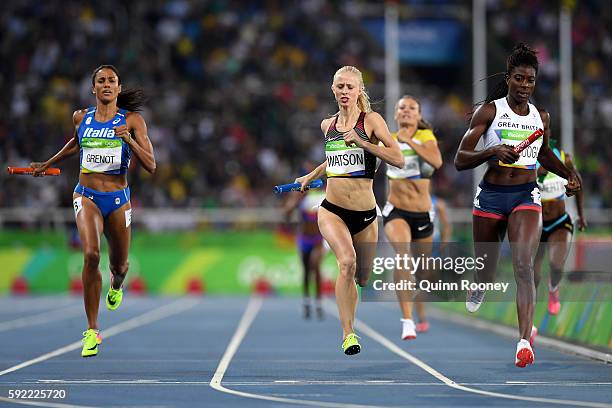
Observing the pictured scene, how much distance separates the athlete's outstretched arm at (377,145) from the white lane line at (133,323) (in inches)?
152

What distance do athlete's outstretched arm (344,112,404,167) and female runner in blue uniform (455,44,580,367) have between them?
1.85ft

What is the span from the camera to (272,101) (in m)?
33.8

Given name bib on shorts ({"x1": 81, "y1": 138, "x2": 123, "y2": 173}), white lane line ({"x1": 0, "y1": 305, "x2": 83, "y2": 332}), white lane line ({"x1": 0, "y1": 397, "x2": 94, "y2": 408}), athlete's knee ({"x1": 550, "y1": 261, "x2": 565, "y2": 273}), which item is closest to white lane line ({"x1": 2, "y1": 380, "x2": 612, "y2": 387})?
white lane line ({"x1": 0, "y1": 397, "x2": 94, "y2": 408})

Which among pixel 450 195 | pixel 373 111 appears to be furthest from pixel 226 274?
pixel 373 111

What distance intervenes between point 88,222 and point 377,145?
286 cm

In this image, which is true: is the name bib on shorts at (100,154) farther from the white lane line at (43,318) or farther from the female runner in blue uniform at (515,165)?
the white lane line at (43,318)

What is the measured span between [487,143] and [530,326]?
5.69ft

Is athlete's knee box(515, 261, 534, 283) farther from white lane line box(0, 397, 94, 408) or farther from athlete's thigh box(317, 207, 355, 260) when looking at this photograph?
white lane line box(0, 397, 94, 408)

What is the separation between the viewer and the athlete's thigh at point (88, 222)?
11.3m

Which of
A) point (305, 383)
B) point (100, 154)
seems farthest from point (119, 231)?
point (305, 383)

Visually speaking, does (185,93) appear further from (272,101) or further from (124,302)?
(124,302)

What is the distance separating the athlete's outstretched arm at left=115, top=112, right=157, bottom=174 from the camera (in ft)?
36.8

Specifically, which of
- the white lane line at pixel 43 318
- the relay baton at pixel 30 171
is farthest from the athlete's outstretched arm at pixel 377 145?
the white lane line at pixel 43 318

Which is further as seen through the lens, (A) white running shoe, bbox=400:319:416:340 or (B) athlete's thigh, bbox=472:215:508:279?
Result: (A) white running shoe, bbox=400:319:416:340
